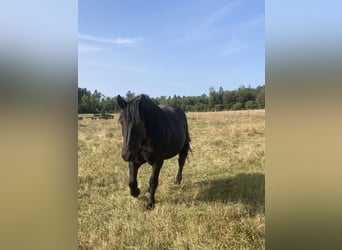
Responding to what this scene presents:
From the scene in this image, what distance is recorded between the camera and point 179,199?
3.56m

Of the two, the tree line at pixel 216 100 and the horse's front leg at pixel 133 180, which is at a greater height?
the tree line at pixel 216 100

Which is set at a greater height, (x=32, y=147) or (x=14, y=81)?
(x=14, y=81)

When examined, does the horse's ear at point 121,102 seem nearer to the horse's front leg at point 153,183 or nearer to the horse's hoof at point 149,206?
the horse's front leg at point 153,183

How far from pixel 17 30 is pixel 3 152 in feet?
1.56

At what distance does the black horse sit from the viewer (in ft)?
9.10

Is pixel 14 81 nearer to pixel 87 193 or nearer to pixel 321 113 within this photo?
pixel 321 113

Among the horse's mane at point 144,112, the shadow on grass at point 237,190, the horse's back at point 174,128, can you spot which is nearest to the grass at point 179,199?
the shadow on grass at point 237,190

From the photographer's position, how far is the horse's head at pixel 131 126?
2.71m

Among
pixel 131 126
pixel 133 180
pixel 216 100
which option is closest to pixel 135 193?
pixel 133 180

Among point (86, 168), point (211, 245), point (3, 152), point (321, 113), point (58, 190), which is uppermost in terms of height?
point (321, 113)

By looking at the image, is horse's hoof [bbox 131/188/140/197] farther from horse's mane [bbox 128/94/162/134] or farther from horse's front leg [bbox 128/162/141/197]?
horse's mane [bbox 128/94/162/134]

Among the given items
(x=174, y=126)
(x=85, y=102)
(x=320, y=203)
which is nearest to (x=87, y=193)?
(x=174, y=126)

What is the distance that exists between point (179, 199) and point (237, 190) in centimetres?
76

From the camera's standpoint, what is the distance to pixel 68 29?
4.14ft
